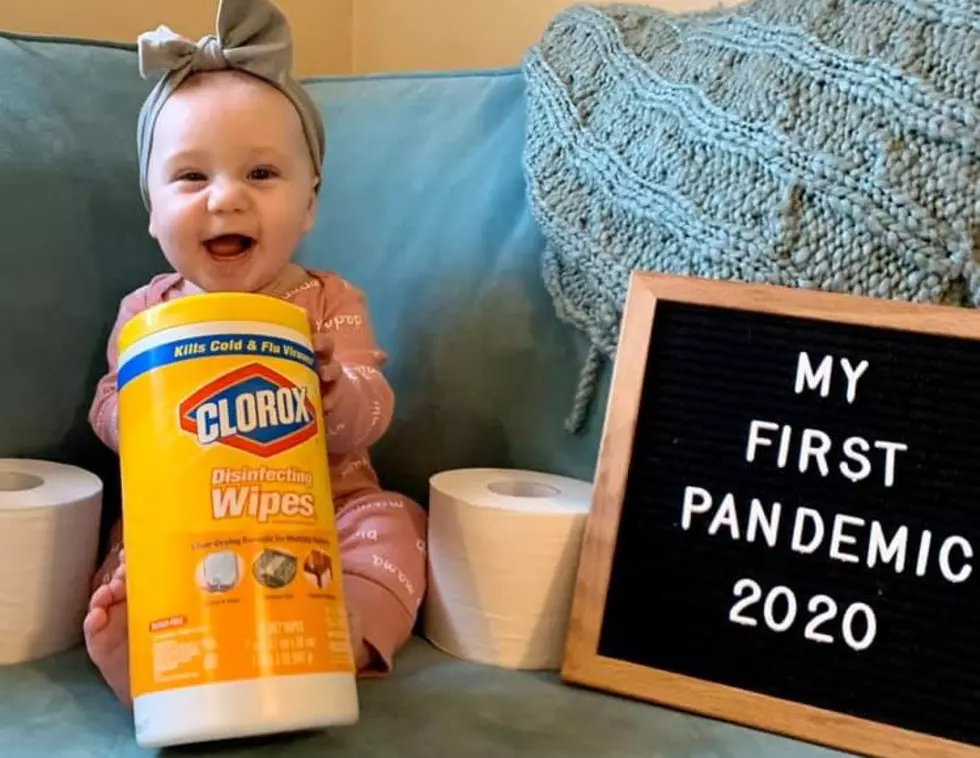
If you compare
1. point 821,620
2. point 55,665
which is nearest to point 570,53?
point 821,620

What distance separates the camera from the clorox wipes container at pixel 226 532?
27.4 inches

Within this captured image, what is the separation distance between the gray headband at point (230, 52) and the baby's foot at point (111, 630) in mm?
402

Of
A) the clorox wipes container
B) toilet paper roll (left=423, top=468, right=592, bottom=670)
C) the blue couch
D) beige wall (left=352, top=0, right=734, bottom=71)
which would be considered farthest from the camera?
beige wall (left=352, top=0, right=734, bottom=71)

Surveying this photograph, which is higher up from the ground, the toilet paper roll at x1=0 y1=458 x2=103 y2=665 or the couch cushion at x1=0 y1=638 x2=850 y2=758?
the toilet paper roll at x1=0 y1=458 x2=103 y2=665

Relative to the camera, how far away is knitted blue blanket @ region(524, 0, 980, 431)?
2.77ft

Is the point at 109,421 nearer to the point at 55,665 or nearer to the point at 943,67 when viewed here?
the point at 55,665

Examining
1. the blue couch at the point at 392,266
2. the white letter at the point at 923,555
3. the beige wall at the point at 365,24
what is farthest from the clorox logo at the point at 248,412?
the beige wall at the point at 365,24

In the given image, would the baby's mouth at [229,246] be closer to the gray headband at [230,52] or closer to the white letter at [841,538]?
the gray headband at [230,52]

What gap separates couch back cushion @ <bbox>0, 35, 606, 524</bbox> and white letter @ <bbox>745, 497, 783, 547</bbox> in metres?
0.20

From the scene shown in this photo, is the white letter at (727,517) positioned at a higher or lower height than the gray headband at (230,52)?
lower

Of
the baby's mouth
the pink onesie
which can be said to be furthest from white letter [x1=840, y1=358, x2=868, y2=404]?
the baby's mouth

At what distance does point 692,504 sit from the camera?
860mm

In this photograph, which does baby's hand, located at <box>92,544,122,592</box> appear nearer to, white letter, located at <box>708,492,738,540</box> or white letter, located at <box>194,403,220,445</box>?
white letter, located at <box>194,403,220,445</box>

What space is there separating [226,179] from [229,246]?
66 mm
